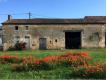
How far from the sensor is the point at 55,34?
157 feet

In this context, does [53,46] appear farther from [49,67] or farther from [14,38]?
[49,67]

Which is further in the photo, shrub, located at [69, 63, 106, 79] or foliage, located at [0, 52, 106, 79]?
foliage, located at [0, 52, 106, 79]

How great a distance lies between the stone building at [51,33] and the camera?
157ft

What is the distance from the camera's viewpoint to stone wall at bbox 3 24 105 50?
157 ft

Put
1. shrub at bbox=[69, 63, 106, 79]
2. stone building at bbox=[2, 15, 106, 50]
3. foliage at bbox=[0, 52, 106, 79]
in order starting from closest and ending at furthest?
shrub at bbox=[69, 63, 106, 79], foliage at bbox=[0, 52, 106, 79], stone building at bbox=[2, 15, 106, 50]

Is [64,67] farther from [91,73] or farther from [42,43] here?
[42,43]

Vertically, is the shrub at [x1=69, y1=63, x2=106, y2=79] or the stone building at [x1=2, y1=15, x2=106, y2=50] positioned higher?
the stone building at [x1=2, y1=15, x2=106, y2=50]

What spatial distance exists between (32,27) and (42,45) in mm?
2804

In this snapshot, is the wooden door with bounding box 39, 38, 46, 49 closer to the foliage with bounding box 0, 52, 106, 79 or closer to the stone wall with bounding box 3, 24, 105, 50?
the stone wall with bounding box 3, 24, 105, 50

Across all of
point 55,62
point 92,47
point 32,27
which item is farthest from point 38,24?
point 55,62

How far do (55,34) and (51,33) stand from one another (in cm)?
58

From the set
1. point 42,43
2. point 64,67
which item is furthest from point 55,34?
point 64,67

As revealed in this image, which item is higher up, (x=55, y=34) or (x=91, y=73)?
(x=55, y=34)

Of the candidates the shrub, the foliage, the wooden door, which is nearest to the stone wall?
the wooden door
